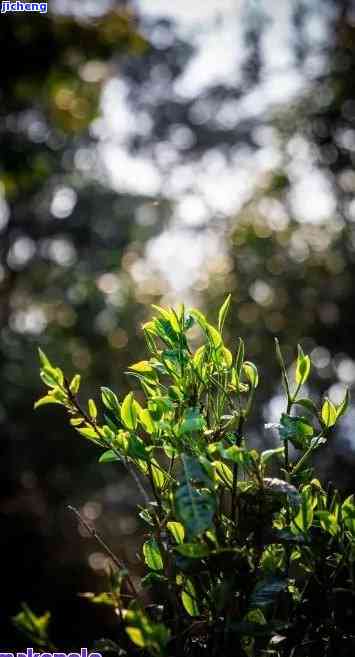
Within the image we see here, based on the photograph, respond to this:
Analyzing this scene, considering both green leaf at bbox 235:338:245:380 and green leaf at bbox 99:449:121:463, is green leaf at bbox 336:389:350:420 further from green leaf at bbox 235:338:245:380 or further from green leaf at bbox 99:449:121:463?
green leaf at bbox 99:449:121:463

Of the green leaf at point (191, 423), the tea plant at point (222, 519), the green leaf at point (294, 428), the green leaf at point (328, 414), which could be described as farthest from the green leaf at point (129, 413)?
the green leaf at point (328, 414)

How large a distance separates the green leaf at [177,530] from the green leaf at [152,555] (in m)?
0.06

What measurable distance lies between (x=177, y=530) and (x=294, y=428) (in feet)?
0.94

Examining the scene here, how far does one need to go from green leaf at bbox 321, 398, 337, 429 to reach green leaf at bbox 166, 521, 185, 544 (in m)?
0.35

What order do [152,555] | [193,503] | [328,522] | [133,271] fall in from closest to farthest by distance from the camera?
1. [193,503]
2. [328,522]
3. [152,555]
4. [133,271]

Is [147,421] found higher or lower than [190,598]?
higher

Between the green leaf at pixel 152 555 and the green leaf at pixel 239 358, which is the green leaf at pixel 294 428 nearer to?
the green leaf at pixel 239 358

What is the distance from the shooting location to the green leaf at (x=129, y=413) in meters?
1.02

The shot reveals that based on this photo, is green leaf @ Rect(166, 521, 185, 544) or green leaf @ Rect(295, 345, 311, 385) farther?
green leaf @ Rect(295, 345, 311, 385)

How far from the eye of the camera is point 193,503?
0.85m

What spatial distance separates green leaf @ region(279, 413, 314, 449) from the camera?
3.21 ft

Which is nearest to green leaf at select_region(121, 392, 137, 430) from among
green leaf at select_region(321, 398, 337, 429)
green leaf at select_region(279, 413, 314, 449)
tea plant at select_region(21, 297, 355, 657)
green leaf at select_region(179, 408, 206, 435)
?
tea plant at select_region(21, 297, 355, 657)

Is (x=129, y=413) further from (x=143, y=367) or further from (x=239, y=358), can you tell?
(x=239, y=358)

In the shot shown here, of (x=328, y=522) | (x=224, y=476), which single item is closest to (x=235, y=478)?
(x=224, y=476)
